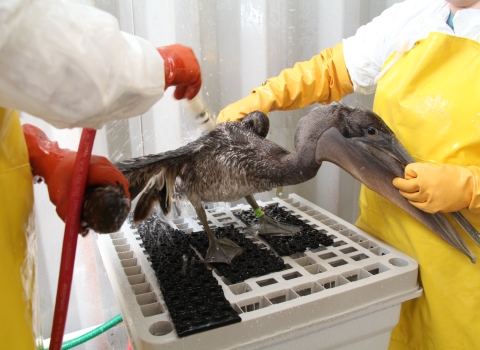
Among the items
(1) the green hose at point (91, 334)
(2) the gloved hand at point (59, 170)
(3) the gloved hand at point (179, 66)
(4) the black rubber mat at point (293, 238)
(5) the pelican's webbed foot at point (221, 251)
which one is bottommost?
(1) the green hose at point (91, 334)

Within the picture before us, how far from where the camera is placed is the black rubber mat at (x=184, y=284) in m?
0.61

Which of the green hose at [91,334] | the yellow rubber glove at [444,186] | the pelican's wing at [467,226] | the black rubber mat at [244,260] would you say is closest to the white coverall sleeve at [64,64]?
the black rubber mat at [244,260]

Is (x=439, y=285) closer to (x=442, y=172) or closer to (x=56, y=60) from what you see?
(x=442, y=172)

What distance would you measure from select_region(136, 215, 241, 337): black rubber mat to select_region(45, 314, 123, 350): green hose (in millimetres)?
346

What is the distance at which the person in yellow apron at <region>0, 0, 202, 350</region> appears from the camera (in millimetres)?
346

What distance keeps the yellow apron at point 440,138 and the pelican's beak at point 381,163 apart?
0.04 metres

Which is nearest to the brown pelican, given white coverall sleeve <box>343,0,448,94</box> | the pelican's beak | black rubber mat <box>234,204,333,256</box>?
the pelican's beak

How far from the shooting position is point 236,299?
26.4 inches

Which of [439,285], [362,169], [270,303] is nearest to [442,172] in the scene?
[362,169]

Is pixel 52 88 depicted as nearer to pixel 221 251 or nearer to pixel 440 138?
pixel 221 251

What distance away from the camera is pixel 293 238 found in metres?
0.93

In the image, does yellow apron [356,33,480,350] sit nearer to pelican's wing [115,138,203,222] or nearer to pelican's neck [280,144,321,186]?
pelican's neck [280,144,321,186]

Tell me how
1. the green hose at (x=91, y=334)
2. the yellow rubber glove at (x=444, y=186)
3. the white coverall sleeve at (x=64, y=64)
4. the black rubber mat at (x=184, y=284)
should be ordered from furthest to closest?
the green hose at (x=91, y=334), the yellow rubber glove at (x=444, y=186), the black rubber mat at (x=184, y=284), the white coverall sleeve at (x=64, y=64)

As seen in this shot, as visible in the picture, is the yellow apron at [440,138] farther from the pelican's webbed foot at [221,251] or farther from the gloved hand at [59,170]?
the gloved hand at [59,170]
